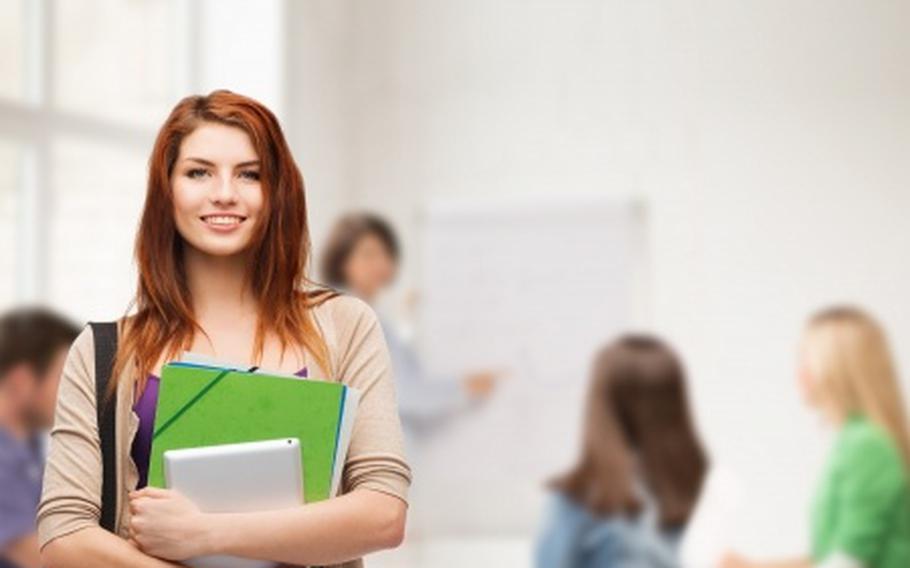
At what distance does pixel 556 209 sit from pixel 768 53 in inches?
43.3

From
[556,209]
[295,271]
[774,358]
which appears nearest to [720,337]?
[774,358]

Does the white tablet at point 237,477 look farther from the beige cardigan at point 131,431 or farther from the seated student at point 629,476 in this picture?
the seated student at point 629,476

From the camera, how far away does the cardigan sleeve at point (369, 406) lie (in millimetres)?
1312

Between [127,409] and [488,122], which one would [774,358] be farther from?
[127,409]

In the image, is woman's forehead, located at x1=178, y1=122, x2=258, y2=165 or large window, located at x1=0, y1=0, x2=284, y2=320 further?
large window, located at x1=0, y1=0, x2=284, y2=320

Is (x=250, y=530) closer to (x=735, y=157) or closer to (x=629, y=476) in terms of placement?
(x=629, y=476)

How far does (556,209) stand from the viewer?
7324mm

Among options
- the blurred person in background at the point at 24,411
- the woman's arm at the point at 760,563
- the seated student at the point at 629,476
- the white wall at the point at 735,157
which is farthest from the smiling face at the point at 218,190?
the white wall at the point at 735,157

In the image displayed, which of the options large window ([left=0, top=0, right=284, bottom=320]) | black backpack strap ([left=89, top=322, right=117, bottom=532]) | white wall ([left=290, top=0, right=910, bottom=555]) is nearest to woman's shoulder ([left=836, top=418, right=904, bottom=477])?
white wall ([left=290, top=0, right=910, bottom=555])

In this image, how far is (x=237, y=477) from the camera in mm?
1239

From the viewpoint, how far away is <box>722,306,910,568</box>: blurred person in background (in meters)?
5.71

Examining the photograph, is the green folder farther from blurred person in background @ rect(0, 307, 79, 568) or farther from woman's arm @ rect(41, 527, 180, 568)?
blurred person in background @ rect(0, 307, 79, 568)

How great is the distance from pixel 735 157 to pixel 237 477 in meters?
6.10

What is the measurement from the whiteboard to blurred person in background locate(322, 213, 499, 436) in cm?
15
